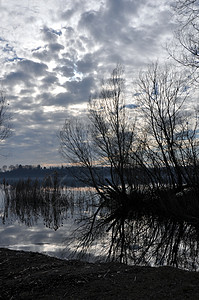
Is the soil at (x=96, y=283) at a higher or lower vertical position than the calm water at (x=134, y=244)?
higher

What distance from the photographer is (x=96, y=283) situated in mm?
2904

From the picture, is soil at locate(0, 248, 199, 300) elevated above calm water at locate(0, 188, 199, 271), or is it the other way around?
soil at locate(0, 248, 199, 300)

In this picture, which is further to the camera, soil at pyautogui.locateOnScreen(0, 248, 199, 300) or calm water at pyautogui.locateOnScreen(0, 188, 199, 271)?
calm water at pyautogui.locateOnScreen(0, 188, 199, 271)

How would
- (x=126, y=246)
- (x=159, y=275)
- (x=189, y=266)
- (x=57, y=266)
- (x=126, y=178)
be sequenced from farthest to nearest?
(x=126, y=178)
(x=126, y=246)
(x=189, y=266)
(x=57, y=266)
(x=159, y=275)

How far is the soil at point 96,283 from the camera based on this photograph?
2.55m

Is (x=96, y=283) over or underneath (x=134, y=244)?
over

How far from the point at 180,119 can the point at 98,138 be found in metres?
5.69

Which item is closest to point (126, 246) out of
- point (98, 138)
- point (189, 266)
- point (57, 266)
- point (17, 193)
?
point (189, 266)

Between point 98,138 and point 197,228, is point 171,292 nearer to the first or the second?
point 197,228

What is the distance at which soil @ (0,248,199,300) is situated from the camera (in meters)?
2.55

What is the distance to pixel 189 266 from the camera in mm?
4359

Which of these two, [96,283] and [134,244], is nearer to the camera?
[96,283]

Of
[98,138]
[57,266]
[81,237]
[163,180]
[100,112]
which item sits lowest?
[81,237]

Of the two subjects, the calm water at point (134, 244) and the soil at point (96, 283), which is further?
the calm water at point (134, 244)
